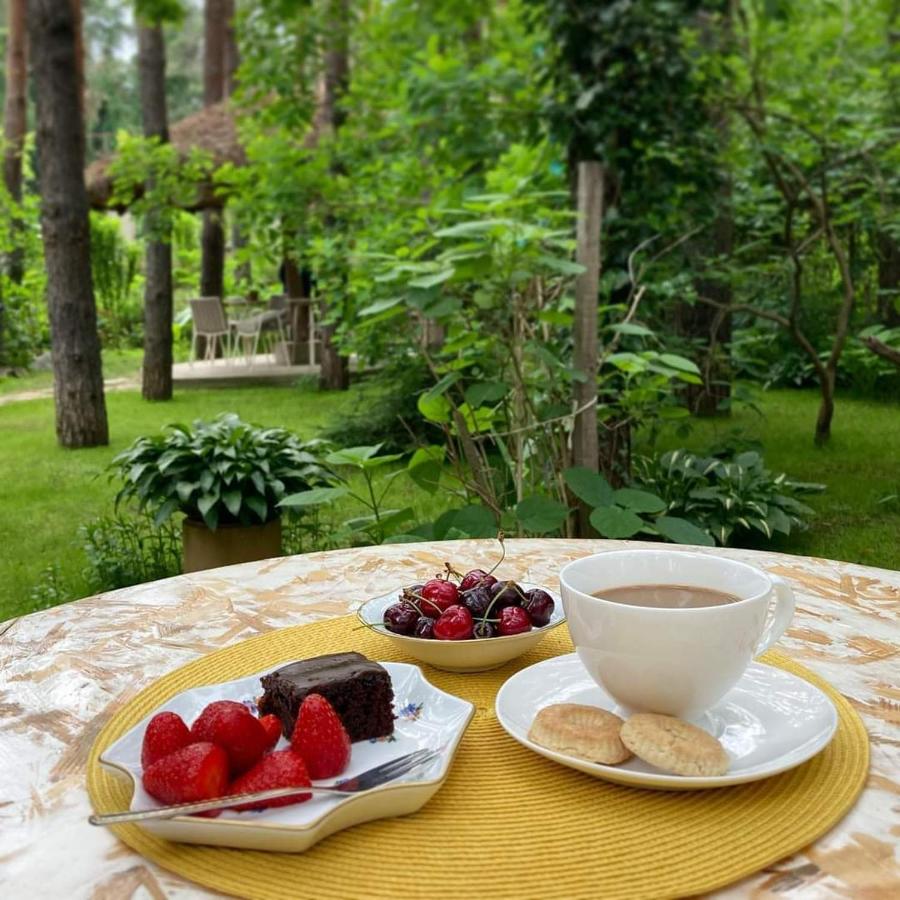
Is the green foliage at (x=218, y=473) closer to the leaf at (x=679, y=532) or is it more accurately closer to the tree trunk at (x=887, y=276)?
the leaf at (x=679, y=532)

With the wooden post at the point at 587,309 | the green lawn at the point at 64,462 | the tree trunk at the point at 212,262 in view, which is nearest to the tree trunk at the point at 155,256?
the green lawn at the point at 64,462

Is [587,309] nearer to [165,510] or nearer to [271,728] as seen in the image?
[165,510]

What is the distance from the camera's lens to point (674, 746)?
609 mm

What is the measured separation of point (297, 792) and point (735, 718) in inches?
13.1

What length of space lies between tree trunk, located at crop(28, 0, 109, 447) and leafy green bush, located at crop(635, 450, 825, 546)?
3.75 m

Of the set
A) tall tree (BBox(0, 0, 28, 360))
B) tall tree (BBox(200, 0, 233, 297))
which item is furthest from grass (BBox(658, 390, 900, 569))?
tall tree (BBox(0, 0, 28, 360))

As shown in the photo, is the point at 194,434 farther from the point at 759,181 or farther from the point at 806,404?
the point at 806,404

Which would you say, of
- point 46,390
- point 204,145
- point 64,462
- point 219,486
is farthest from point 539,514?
point 204,145

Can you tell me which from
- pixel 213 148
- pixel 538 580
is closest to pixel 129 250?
pixel 213 148

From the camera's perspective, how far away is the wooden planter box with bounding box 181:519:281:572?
10.4 feet

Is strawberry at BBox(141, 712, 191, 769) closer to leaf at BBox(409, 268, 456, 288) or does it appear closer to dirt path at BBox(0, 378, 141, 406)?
leaf at BBox(409, 268, 456, 288)

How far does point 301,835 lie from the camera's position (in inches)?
20.8

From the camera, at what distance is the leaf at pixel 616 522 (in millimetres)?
1938

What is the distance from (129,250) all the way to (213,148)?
17.5 ft
